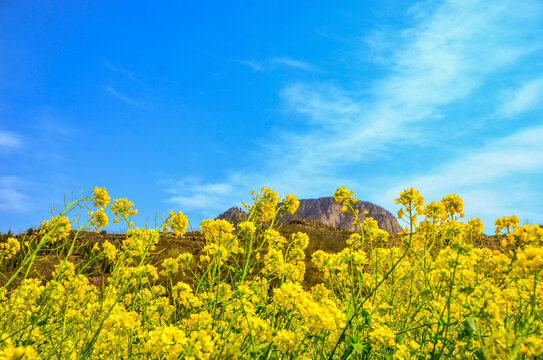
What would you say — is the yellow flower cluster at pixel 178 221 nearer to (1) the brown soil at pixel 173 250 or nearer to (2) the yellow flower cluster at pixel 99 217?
(2) the yellow flower cluster at pixel 99 217

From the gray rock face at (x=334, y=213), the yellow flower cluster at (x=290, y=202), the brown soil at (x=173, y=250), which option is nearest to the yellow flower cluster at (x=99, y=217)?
the yellow flower cluster at (x=290, y=202)

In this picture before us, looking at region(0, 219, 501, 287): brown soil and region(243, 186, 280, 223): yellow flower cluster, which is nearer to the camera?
region(243, 186, 280, 223): yellow flower cluster

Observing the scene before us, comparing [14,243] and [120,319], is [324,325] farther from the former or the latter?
[14,243]

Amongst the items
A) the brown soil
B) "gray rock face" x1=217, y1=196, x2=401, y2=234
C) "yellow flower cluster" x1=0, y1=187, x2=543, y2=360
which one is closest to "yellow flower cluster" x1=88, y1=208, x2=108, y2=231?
"yellow flower cluster" x1=0, y1=187, x2=543, y2=360

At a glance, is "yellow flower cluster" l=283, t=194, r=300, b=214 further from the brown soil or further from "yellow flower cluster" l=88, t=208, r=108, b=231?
the brown soil

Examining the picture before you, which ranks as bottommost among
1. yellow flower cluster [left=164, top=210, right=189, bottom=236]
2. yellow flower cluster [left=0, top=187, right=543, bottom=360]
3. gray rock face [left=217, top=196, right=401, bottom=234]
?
yellow flower cluster [left=0, top=187, right=543, bottom=360]

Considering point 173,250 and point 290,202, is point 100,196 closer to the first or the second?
point 290,202

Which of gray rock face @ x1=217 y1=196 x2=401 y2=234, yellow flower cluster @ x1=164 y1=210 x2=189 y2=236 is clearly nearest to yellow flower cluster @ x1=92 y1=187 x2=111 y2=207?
yellow flower cluster @ x1=164 y1=210 x2=189 y2=236

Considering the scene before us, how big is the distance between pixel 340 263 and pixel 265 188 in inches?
71.8

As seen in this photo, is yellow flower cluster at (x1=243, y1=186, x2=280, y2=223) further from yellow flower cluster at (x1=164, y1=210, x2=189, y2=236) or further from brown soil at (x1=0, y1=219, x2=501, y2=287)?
brown soil at (x1=0, y1=219, x2=501, y2=287)

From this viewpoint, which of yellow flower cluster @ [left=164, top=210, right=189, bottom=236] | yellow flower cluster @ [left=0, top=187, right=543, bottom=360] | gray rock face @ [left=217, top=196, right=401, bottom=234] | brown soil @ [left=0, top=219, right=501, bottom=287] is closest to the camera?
yellow flower cluster @ [left=0, top=187, right=543, bottom=360]

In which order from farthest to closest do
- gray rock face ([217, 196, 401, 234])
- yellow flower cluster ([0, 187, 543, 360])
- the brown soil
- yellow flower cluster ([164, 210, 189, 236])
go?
gray rock face ([217, 196, 401, 234]) → the brown soil → yellow flower cluster ([164, 210, 189, 236]) → yellow flower cluster ([0, 187, 543, 360])

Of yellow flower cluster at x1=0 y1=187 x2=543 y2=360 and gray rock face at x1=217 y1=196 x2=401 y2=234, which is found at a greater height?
gray rock face at x1=217 y1=196 x2=401 y2=234

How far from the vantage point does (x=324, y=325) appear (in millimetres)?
2084
